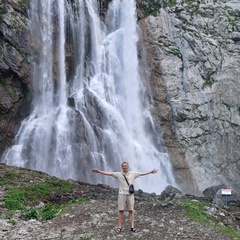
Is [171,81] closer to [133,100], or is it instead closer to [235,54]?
[133,100]

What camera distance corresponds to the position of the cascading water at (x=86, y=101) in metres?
25.6

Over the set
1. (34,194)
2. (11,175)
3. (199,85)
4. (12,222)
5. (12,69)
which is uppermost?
(199,85)

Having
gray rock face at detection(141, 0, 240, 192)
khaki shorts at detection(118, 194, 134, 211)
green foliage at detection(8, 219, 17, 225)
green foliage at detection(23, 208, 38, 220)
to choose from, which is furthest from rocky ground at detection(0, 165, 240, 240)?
gray rock face at detection(141, 0, 240, 192)

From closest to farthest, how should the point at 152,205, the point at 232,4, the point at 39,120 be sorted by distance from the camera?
the point at 152,205 < the point at 39,120 < the point at 232,4

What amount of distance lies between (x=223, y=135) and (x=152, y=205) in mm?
19599

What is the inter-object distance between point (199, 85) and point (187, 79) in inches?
45.5

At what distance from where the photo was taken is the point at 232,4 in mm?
37594

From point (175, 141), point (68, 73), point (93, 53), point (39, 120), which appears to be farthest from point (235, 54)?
point (39, 120)

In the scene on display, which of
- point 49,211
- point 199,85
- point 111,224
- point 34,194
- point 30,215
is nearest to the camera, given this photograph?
point 111,224

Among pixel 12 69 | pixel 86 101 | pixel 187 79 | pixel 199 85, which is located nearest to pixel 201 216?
pixel 86 101

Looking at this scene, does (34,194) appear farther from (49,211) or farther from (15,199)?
(49,211)

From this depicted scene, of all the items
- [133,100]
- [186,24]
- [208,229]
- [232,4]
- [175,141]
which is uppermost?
[232,4]

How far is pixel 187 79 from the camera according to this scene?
3306cm

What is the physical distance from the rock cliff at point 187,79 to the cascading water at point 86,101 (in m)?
1.17
